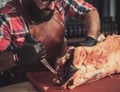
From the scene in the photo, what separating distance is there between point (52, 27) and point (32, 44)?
362 millimetres

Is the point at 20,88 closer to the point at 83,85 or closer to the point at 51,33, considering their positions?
the point at 83,85

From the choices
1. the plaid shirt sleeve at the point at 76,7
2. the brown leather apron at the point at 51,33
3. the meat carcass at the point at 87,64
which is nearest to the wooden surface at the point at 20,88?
the meat carcass at the point at 87,64

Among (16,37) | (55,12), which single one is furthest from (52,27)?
(16,37)

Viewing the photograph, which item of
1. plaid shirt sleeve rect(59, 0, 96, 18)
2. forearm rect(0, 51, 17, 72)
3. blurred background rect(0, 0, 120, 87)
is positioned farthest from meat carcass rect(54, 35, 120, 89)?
blurred background rect(0, 0, 120, 87)

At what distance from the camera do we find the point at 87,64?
4.79ft

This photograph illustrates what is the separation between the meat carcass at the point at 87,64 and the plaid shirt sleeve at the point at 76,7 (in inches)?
18.8

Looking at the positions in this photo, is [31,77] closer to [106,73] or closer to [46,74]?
[46,74]

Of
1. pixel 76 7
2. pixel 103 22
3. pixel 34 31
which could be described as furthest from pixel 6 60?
pixel 103 22

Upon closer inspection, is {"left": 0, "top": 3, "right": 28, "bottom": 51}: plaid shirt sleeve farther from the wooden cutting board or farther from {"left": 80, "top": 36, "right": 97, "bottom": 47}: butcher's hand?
{"left": 80, "top": 36, "right": 97, "bottom": 47}: butcher's hand

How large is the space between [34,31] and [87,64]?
462 mm

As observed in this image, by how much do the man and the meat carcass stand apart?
0.46ft

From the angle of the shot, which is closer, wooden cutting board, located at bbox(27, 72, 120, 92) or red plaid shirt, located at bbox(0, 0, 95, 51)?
wooden cutting board, located at bbox(27, 72, 120, 92)

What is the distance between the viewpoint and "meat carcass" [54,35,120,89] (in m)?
1.41

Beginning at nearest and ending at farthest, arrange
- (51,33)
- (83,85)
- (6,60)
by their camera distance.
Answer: (83,85) < (6,60) < (51,33)
